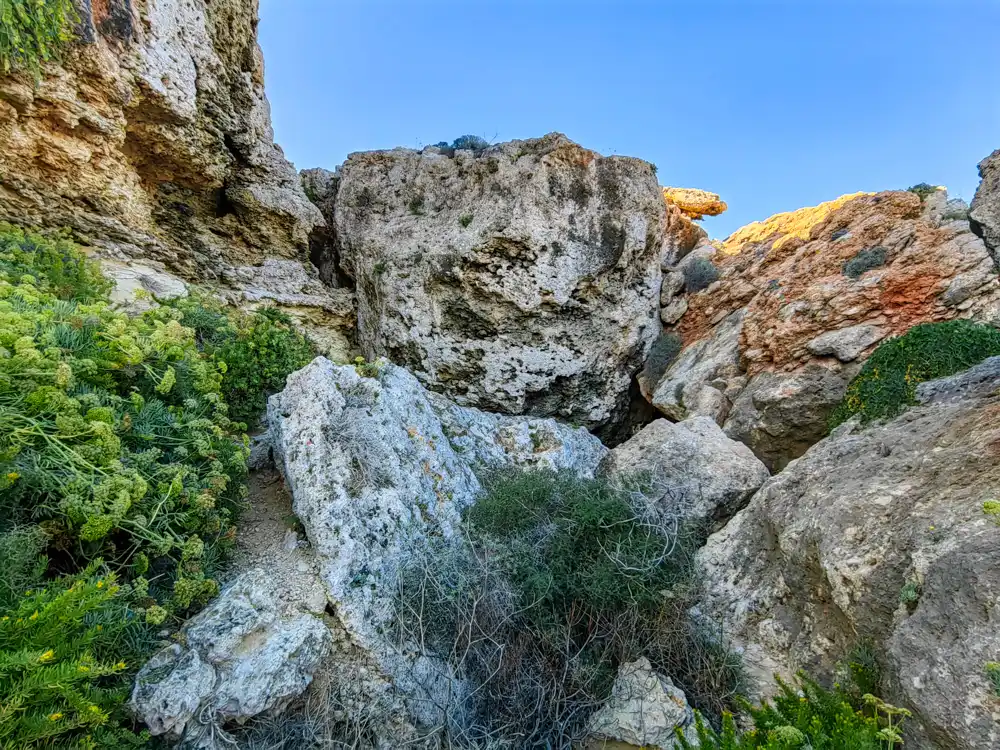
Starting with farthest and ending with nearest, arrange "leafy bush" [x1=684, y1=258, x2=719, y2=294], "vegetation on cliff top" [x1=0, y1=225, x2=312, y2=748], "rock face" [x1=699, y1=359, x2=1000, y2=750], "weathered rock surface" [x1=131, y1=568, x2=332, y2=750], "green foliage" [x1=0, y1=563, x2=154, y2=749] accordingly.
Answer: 1. "leafy bush" [x1=684, y1=258, x2=719, y2=294]
2. "weathered rock surface" [x1=131, y1=568, x2=332, y2=750]
3. "rock face" [x1=699, y1=359, x2=1000, y2=750]
4. "vegetation on cliff top" [x1=0, y1=225, x2=312, y2=748]
5. "green foliage" [x1=0, y1=563, x2=154, y2=749]

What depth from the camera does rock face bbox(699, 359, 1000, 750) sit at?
7.93ft

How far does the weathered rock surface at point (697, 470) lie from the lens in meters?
5.16

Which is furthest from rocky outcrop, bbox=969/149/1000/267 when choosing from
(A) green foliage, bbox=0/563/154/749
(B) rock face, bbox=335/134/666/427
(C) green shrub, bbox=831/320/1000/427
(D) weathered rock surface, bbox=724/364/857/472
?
(A) green foliage, bbox=0/563/154/749

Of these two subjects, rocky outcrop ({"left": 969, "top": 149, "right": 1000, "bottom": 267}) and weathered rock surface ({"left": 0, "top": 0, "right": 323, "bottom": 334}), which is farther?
weathered rock surface ({"left": 0, "top": 0, "right": 323, "bottom": 334})

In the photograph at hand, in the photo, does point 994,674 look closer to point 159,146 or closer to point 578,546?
point 578,546

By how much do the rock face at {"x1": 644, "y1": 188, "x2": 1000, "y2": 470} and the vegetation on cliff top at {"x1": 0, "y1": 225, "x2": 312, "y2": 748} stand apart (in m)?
7.11

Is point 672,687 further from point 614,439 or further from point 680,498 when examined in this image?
point 614,439

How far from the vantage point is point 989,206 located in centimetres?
369

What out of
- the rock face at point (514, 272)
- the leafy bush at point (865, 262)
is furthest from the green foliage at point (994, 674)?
the leafy bush at point (865, 262)

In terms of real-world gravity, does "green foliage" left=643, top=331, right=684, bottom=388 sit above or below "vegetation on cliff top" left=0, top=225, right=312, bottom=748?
above

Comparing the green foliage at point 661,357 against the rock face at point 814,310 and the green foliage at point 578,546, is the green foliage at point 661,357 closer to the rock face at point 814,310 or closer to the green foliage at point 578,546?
the rock face at point 814,310

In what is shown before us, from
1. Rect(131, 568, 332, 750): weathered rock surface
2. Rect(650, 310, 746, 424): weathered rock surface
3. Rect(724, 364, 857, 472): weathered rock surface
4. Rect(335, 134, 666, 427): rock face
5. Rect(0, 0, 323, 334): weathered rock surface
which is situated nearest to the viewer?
Rect(131, 568, 332, 750): weathered rock surface

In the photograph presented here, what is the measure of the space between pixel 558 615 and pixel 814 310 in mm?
6658

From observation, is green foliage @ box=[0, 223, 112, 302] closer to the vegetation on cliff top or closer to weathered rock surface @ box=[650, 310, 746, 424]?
the vegetation on cliff top
